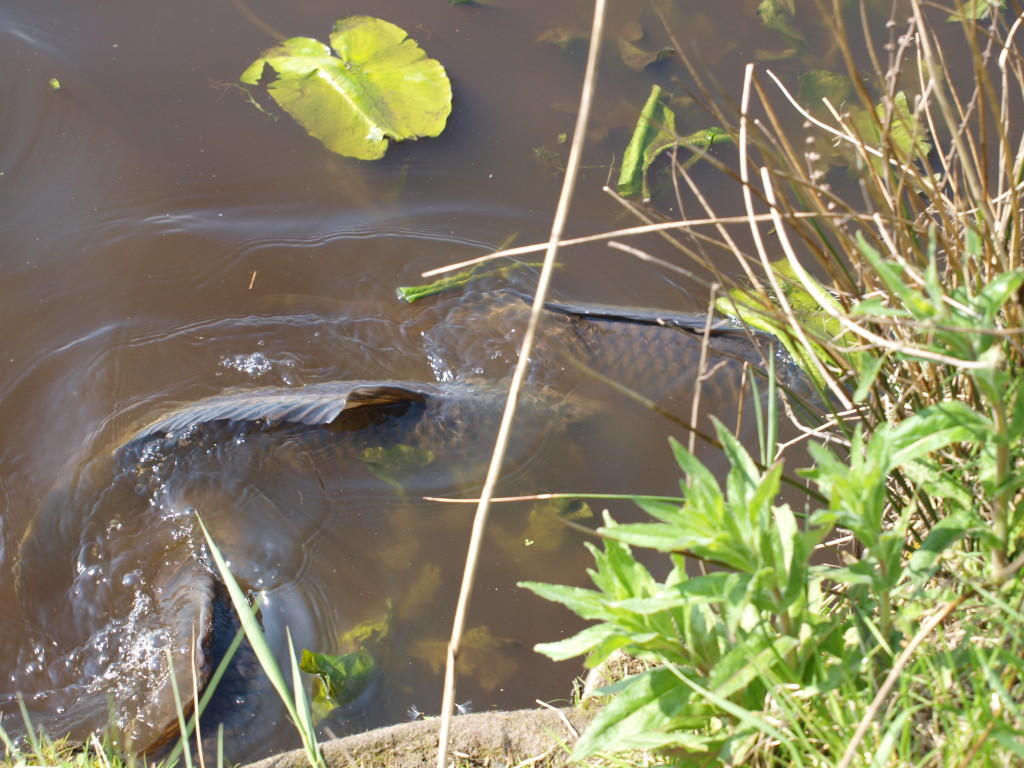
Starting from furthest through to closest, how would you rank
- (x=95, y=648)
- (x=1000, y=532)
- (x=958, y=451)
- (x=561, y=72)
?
(x=561, y=72) < (x=95, y=648) < (x=958, y=451) < (x=1000, y=532)

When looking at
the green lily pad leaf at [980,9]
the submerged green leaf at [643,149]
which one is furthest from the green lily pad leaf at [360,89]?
the green lily pad leaf at [980,9]

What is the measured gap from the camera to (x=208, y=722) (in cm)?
240

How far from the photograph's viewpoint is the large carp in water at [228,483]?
2498mm

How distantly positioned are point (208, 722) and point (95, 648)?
1.61ft

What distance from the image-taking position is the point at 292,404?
293cm

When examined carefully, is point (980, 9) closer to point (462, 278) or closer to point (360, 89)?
point (462, 278)

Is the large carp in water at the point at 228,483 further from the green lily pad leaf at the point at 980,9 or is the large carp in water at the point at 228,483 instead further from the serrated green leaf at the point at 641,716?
the serrated green leaf at the point at 641,716

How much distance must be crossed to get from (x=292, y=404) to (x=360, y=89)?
1925 millimetres

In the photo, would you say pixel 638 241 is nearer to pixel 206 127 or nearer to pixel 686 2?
pixel 686 2

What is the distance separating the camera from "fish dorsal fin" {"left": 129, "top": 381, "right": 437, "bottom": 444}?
113 inches

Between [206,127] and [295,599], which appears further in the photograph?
[206,127]

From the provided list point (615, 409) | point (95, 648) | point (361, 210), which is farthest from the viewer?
point (361, 210)

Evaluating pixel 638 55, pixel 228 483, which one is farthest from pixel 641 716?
pixel 638 55

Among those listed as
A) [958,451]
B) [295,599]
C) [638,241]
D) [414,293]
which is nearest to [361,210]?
[414,293]
